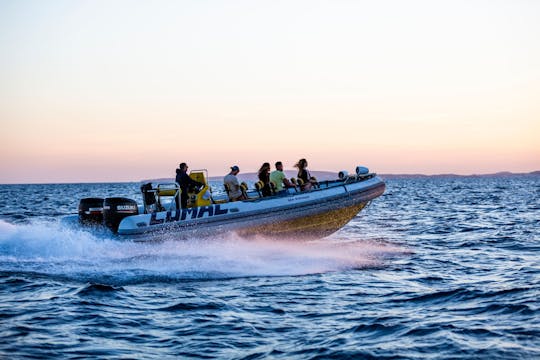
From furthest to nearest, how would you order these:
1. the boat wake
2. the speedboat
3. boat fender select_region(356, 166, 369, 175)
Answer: boat fender select_region(356, 166, 369, 175) → the speedboat → the boat wake

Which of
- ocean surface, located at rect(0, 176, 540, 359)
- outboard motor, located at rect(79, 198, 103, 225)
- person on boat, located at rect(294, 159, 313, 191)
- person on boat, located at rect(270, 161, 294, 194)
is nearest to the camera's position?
ocean surface, located at rect(0, 176, 540, 359)

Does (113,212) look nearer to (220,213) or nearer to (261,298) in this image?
(220,213)

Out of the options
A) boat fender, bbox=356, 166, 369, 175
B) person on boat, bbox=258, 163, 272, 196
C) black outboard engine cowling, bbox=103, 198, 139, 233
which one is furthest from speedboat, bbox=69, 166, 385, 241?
boat fender, bbox=356, 166, 369, 175

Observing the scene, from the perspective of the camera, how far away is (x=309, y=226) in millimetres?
12664

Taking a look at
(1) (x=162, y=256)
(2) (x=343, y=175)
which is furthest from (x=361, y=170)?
(1) (x=162, y=256)

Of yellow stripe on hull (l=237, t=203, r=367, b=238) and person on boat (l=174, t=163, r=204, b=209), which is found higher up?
person on boat (l=174, t=163, r=204, b=209)

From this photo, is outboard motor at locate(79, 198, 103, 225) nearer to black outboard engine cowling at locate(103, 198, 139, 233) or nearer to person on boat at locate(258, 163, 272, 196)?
black outboard engine cowling at locate(103, 198, 139, 233)

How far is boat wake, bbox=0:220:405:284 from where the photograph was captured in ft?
31.0

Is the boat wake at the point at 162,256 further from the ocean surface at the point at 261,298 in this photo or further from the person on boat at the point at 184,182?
the person on boat at the point at 184,182

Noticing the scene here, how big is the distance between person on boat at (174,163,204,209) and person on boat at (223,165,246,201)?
0.59 metres

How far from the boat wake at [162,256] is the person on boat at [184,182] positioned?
3.01ft

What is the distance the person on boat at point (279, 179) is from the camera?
487 inches

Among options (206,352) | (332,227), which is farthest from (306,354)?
(332,227)

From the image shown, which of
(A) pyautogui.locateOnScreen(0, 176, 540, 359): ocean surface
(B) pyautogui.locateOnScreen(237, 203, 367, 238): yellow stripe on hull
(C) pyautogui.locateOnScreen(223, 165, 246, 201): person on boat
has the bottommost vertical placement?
(A) pyautogui.locateOnScreen(0, 176, 540, 359): ocean surface
